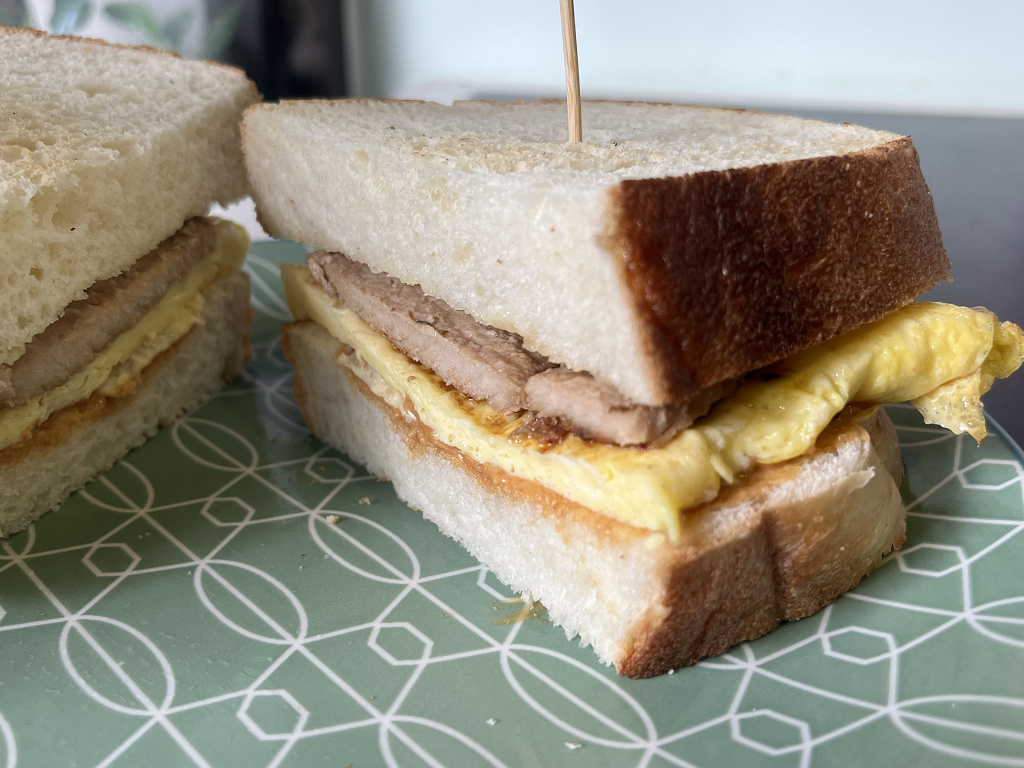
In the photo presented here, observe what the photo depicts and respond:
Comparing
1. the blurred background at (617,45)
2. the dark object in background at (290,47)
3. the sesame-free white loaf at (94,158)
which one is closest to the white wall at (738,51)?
the blurred background at (617,45)

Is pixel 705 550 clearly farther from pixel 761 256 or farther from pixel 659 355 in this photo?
pixel 761 256

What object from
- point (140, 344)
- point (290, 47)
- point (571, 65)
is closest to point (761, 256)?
point (571, 65)

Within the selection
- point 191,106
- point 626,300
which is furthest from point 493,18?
point 626,300

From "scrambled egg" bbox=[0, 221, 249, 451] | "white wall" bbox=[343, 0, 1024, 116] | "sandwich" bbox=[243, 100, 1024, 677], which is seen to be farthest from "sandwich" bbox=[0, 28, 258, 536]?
"white wall" bbox=[343, 0, 1024, 116]

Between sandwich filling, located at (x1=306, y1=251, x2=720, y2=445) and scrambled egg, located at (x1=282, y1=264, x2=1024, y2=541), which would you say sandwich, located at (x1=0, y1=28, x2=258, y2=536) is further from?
scrambled egg, located at (x1=282, y1=264, x2=1024, y2=541)

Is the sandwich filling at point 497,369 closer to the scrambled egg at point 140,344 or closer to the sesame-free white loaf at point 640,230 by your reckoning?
the sesame-free white loaf at point 640,230
